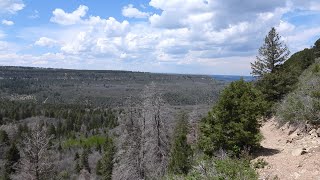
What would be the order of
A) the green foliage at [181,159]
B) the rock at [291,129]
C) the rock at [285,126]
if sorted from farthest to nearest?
the rock at [285,126] < the green foliage at [181,159] < the rock at [291,129]

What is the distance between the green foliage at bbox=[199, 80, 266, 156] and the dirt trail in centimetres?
99

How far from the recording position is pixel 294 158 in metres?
12.1

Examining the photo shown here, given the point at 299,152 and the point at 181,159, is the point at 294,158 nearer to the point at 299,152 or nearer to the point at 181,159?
the point at 299,152

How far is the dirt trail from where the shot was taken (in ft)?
34.8

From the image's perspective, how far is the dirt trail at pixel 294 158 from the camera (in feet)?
34.8

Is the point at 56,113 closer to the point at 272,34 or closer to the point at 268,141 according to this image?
the point at 272,34

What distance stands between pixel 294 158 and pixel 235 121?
3.52 meters

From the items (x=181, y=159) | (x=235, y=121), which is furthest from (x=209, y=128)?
(x=181, y=159)

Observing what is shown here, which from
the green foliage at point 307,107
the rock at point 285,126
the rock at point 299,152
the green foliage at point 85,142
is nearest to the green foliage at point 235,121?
the green foliage at point 307,107

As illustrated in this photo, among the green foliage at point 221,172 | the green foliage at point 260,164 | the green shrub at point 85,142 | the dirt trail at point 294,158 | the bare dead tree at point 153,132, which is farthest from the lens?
the green shrub at point 85,142

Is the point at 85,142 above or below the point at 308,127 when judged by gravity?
below

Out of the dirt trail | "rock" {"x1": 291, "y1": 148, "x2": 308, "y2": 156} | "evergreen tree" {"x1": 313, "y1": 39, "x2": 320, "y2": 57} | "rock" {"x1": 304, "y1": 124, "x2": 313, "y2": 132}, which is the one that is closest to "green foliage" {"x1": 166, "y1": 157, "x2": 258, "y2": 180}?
the dirt trail

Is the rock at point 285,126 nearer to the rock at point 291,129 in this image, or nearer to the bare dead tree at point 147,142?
the rock at point 291,129

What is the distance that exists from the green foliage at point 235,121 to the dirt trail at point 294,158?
0.99m
